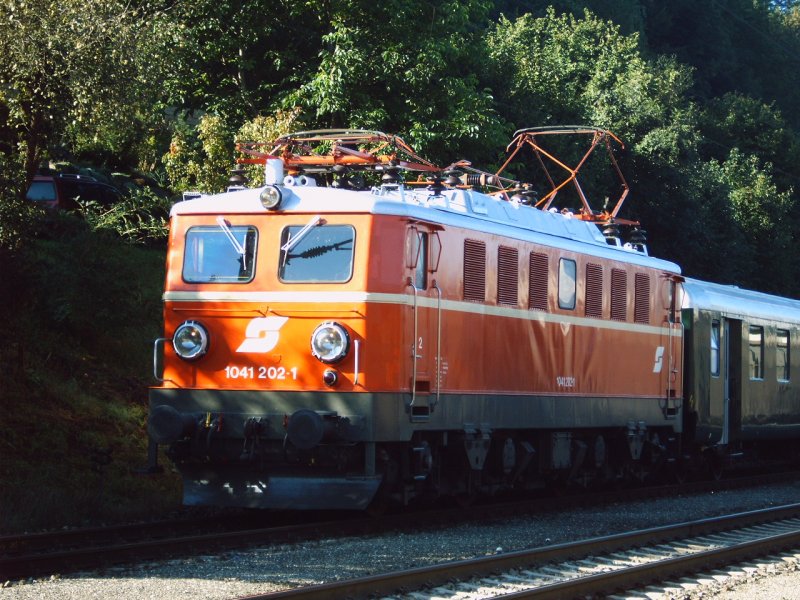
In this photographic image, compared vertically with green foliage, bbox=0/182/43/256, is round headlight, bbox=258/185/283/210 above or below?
below

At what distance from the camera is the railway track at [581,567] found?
924 cm

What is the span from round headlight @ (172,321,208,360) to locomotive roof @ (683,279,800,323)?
10.0 m

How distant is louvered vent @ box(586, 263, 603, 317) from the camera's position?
16.4 meters

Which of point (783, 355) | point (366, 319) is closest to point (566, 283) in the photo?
point (366, 319)

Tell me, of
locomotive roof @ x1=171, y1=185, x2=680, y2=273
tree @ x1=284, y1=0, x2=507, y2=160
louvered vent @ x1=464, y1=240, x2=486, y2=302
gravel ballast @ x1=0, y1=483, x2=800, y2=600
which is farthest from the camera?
tree @ x1=284, y1=0, x2=507, y2=160

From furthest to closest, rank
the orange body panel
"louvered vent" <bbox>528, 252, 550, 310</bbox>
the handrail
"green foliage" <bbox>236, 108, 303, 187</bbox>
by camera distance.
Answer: "green foliage" <bbox>236, 108, 303, 187</bbox> → "louvered vent" <bbox>528, 252, 550, 310</bbox> → the handrail → the orange body panel

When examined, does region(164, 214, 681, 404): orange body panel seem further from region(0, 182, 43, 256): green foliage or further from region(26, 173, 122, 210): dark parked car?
region(26, 173, 122, 210): dark parked car

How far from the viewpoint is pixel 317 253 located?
1287 centimetres

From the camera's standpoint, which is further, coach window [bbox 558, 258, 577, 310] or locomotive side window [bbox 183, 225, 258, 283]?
coach window [bbox 558, 258, 577, 310]

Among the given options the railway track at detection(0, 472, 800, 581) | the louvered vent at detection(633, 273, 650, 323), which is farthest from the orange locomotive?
the louvered vent at detection(633, 273, 650, 323)

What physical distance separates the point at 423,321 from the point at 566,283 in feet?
11.2

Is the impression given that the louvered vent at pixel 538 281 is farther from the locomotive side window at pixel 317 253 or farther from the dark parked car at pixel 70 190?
the dark parked car at pixel 70 190

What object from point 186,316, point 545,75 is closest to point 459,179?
point 186,316

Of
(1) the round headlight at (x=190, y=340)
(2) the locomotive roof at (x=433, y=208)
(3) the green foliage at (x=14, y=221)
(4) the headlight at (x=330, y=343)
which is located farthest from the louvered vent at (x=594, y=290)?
(3) the green foliage at (x=14, y=221)
